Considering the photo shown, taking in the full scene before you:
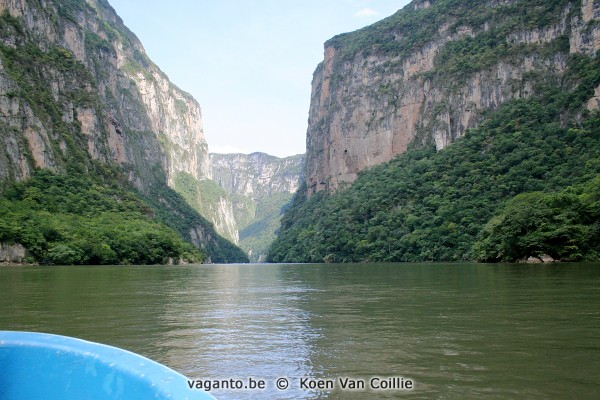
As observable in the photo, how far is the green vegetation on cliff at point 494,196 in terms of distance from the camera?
47156mm

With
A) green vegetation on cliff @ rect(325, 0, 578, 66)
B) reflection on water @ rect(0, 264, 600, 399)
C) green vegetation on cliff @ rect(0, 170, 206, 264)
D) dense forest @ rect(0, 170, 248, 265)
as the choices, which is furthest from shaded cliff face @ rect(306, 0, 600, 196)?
reflection on water @ rect(0, 264, 600, 399)

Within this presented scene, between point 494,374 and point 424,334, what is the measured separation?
9.75 feet

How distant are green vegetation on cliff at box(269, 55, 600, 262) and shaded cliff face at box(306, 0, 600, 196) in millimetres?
5925

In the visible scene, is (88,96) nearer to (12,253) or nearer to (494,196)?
(12,253)

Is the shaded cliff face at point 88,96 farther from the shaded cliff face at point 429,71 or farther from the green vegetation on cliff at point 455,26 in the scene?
the green vegetation on cliff at point 455,26

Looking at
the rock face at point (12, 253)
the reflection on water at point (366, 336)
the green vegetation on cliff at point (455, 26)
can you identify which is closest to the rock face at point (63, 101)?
the rock face at point (12, 253)

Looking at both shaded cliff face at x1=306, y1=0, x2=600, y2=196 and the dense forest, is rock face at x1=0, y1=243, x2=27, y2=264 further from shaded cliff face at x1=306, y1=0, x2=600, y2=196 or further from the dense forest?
shaded cliff face at x1=306, y1=0, x2=600, y2=196

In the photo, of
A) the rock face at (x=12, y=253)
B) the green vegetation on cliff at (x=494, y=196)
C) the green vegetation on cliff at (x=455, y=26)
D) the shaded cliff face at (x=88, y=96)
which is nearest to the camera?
the green vegetation on cliff at (x=494, y=196)

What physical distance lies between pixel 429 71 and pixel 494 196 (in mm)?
61819

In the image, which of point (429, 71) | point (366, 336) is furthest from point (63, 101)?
point (366, 336)

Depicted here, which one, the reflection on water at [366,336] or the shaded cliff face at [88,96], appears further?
the shaded cliff face at [88,96]

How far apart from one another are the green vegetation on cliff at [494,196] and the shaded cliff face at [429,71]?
593 centimetres

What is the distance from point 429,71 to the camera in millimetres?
128125

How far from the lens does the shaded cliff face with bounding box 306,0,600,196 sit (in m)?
99.7
